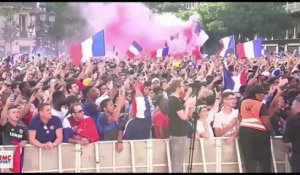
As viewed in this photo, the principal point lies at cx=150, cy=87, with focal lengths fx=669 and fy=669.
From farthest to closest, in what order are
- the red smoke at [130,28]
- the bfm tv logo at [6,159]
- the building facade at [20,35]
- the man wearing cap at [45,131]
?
the building facade at [20,35] → the red smoke at [130,28] → the man wearing cap at [45,131] → the bfm tv logo at [6,159]

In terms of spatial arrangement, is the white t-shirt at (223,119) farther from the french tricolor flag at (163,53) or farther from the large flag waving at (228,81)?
the french tricolor flag at (163,53)

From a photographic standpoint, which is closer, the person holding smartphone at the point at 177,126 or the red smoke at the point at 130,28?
the person holding smartphone at the point at 177,126

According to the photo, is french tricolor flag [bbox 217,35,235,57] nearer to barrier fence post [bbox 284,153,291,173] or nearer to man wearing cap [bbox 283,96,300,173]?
barrier fence post [bbox 284,153,291,173]

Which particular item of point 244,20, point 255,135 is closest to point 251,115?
point 255,135

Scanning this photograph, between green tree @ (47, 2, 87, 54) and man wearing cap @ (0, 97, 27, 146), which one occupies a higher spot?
green tree @ (47, 2, 87, 54)

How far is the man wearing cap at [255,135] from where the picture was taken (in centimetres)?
838

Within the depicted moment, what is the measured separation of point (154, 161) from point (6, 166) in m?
1.82

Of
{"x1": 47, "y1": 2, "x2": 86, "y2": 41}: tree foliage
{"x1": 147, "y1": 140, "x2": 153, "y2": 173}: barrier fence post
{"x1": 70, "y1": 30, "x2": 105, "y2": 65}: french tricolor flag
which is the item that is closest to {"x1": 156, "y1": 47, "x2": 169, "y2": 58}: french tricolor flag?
{"x1": 70, "y1": 30, "x2": 105, "y2": 65}: french tricolor flag

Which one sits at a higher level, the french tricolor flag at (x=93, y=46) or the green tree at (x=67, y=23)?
the green tree at (x=67, y=23)

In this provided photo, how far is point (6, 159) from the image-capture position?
7.87 metres

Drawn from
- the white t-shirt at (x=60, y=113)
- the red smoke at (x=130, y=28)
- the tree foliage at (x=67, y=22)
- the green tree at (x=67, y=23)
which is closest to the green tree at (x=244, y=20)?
the green tree at (x=67, y=23)

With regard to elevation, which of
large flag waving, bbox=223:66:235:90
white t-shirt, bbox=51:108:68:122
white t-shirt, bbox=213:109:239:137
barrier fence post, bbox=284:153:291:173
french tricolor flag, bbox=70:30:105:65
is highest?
french tricolor flag, bbox=70:30:105:65

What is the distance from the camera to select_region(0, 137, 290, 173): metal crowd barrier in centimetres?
798

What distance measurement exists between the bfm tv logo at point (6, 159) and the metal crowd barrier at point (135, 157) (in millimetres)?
65
